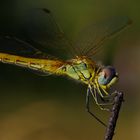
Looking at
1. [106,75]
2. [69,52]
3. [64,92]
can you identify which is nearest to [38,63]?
[69,52]

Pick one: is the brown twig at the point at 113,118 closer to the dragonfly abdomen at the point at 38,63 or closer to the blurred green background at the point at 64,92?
the dragonfly abdomen at the point at 38,63

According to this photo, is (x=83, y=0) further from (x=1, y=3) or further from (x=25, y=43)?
(x=25, y=43)

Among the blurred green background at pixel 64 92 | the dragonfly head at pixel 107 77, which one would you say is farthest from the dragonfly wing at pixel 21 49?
the blurred green background at pixel 64 92

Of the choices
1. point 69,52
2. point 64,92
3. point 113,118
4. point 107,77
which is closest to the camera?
point 113,118

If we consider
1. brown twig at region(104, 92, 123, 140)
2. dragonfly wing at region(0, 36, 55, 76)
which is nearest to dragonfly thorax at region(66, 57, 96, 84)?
dragonfly wing at region(0, 36, 55, 76)

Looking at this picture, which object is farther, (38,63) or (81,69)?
(38,63)

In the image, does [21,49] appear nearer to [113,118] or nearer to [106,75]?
[106,75]
